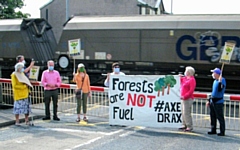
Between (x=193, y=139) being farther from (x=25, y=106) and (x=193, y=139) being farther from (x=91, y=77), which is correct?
(x=91, y=77)

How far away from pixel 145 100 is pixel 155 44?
355 inches

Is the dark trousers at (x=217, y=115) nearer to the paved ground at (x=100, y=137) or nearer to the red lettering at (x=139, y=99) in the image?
the paved ground at (x=100, y=137)

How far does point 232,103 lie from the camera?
10.8 meters

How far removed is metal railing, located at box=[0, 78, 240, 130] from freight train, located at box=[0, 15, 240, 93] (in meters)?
6.11

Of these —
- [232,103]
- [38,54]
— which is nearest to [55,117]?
[232,103]

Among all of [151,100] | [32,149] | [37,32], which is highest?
[37,32]

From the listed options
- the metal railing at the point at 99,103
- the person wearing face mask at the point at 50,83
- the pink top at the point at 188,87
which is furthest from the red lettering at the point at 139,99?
the person wearing face mask at the point at 50,83

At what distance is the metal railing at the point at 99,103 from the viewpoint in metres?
10.1

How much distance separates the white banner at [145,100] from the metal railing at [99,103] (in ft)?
2.88

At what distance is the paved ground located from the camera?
7852mm

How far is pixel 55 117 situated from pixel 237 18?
9851 millimetres

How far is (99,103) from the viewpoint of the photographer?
11.6 m

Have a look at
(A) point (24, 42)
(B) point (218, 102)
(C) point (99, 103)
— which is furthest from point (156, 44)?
(B) point (218, 102)

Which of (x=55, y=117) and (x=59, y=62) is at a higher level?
(x=59, y=62)
